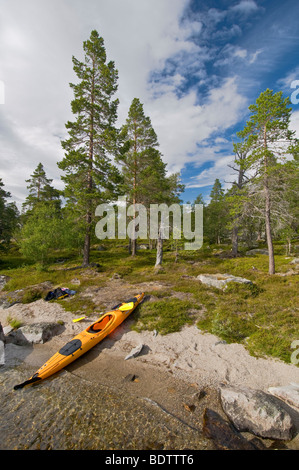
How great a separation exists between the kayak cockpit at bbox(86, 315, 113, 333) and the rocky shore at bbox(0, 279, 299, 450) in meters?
0.65

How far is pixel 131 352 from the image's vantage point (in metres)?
7.75

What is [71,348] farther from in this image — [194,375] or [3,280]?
[3,280]

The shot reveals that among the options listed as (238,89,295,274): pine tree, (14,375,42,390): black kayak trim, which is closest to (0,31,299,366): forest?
(238,89,295,274): pine tree

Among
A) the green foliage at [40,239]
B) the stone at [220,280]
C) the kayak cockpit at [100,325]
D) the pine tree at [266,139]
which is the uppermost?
the pine tree at [266,139]

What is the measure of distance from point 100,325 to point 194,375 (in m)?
5.03

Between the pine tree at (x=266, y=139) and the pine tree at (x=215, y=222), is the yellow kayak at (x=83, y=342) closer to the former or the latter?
the pine tree at (x=266, y=139)

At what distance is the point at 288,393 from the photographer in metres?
5.39

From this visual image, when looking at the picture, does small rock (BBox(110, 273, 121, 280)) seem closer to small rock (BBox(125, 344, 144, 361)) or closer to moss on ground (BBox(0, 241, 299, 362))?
moss on ground (BBox(0, 241, 299, 362))

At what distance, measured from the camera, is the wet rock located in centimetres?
415

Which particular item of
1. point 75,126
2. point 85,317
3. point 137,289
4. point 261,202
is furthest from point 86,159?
point 261,202

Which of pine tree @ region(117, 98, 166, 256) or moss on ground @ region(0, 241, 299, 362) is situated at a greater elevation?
pine tree @ region(117, 98, 166, 256)

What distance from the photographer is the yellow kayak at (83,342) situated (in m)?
6.67

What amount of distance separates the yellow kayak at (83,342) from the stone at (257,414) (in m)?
5.50

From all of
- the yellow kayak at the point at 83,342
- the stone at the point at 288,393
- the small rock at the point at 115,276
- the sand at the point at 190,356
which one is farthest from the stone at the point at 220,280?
the small rock at the point at 115,276
